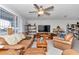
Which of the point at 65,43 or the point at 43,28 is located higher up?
the point at 43,28

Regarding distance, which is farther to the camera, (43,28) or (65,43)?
(43,28)

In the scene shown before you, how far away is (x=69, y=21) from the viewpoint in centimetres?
968

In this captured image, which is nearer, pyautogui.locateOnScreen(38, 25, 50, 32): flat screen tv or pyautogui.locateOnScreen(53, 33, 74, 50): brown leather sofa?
pyautogui.locateOnScreen(53, 33, 74, 50): brown leather sofa

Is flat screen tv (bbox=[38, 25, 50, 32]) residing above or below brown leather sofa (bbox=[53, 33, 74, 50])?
above

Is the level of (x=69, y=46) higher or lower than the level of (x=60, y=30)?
lower

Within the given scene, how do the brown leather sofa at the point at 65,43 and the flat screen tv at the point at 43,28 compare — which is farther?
the flat screen tv at the point at 43,28

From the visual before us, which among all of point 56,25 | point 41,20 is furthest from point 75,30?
point 41,20

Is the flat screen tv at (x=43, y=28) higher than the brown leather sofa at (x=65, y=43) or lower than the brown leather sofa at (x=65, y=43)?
higher
